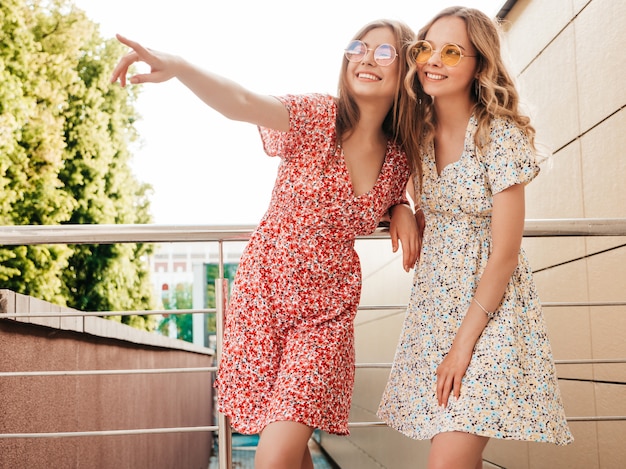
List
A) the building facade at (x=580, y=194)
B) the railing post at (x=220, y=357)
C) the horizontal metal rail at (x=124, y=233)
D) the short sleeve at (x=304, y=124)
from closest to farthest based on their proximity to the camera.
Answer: the short sleeve at (x=304, y=124), the railing post at (x=220, y=357), the horizontal metal rail at (x=124, y=233), the building facade at (x=580, y=194)

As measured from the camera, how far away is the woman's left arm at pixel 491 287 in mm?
1666

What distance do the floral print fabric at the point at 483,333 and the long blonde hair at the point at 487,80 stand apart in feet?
0.09

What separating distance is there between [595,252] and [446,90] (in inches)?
52.4

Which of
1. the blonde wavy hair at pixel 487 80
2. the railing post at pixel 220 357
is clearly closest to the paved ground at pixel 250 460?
the railing post at pixel 220 357

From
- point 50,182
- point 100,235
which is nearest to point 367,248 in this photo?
point 50,182

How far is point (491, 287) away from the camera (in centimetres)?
168

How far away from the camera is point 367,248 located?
10.6 m

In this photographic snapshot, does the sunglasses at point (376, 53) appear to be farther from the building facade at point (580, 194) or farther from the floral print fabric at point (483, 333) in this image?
the building facade at point (580, 194)

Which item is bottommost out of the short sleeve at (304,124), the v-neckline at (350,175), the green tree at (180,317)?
the green tree at (180,317)

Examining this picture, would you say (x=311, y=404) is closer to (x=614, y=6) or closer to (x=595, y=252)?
(x=595, y=252)

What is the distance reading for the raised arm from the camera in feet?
5.04

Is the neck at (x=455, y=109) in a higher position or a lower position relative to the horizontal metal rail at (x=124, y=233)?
higher

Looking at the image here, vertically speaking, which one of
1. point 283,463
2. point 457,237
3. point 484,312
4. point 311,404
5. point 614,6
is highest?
point 614,6

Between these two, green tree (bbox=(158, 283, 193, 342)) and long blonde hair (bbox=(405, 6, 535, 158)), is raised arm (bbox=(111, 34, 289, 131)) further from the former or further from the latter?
green tree (bbox=(158, 283, 193, 342))
